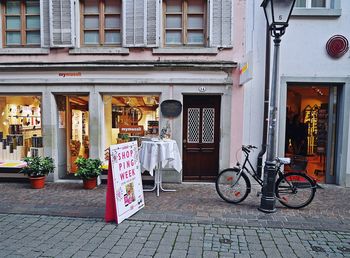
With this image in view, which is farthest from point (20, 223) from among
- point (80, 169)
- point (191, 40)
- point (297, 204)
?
point (191, 40)

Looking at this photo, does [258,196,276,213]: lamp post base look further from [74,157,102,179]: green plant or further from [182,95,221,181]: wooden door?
[74,157,102,179]: green plant

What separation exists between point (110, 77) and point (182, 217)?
4303mm

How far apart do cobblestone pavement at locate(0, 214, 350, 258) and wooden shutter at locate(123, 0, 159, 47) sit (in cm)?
466

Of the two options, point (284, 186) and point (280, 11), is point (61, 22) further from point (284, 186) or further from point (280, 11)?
point (284, 186)

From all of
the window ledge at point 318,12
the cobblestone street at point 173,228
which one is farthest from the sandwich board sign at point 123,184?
the window ledge at point 318,12

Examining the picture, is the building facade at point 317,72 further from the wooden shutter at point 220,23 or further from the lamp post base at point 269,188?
the lamp post base at point 269,188

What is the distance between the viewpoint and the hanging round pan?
7328mm

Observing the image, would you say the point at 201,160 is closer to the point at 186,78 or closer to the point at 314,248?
the point at 186,78

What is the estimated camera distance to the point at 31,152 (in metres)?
7.87

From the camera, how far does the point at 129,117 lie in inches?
308

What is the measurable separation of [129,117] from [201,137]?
2.15 m

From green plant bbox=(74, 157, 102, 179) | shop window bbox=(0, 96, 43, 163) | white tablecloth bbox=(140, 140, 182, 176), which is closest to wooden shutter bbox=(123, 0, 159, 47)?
white tablecloth bbox=(140, 140, 182, 176)

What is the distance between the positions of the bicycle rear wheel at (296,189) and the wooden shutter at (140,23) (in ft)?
15.3

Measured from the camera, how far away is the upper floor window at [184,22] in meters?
7.39
